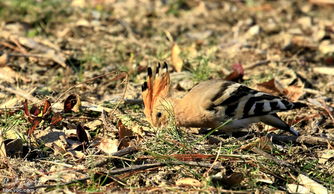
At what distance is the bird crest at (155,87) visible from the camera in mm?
3920

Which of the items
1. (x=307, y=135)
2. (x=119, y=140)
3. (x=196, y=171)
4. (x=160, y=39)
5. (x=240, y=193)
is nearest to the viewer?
(x=240, y=193)

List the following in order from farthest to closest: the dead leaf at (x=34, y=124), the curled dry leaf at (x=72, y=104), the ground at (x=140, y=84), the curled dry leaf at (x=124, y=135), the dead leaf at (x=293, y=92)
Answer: the dead leaf at (x=293, y=92) < the curled dry leaf at (x=72, y=104) < the dead leaf at (x=34, y=124) < the curled dry leaf at (x=124, y=135) < the ground at (x=140, y=84)

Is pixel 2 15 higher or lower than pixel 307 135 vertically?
higher

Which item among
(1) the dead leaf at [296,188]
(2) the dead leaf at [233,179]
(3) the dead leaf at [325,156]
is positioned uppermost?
(2) the dead leaf at [233,179]

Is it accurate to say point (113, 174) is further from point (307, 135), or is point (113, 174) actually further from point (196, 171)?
point (307, 135)

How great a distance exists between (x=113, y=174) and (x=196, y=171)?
44 centimetres

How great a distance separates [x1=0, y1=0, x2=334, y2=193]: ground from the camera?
318 cm

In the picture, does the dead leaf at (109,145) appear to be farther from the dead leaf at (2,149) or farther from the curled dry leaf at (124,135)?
the dead leaf at (2,149)

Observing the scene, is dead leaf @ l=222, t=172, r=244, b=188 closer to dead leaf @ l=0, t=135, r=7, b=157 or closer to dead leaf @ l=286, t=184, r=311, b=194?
dead leaf @ l=286, t=184, r=311, b=194

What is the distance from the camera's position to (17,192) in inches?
119

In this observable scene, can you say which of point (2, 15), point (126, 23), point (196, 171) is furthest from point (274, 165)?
point (2, 15)

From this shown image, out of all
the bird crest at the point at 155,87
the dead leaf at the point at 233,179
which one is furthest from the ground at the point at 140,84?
the bird crest at the point at 155,87

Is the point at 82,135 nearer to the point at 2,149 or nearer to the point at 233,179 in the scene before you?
the point at 2,149

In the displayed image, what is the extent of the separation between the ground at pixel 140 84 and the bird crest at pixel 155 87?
14 centimetres
